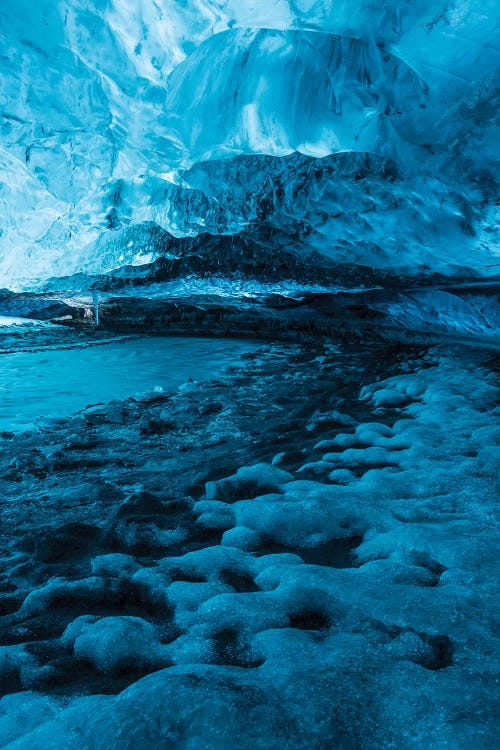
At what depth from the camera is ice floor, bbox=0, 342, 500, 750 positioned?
0.88m

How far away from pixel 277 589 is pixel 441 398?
3.06 metres

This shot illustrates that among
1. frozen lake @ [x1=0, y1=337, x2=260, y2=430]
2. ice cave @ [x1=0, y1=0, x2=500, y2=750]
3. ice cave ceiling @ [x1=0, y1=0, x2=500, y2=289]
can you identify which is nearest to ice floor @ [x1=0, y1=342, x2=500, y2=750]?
ice cave @ [x1=0, y1=0, x2=500, y2=750]

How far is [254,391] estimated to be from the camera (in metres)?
4.91

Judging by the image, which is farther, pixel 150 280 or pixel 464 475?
pixel 150 280

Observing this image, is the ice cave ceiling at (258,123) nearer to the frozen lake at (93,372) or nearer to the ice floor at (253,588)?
the frozen lake at (93,372)

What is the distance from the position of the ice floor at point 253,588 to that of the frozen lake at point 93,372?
1.12 meters

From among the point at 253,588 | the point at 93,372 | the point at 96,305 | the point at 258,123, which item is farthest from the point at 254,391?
the point at 96,305

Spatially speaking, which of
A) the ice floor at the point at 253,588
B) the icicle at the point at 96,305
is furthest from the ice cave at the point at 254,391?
the icicle at the point at 96,305

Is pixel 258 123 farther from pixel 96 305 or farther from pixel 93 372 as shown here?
pixel 96 305

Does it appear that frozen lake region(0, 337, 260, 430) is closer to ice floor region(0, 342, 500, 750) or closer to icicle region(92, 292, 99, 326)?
ice floor region(0, 342, 500, 750)

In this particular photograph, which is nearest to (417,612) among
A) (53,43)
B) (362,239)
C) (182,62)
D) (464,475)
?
(464,475)

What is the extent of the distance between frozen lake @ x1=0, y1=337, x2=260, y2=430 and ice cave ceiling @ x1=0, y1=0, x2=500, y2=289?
223cm

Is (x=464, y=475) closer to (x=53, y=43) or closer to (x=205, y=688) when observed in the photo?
(x=205, y=688)

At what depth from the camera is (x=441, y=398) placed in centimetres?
391
